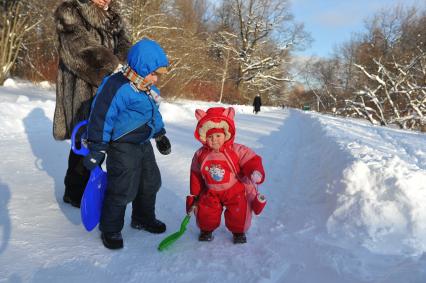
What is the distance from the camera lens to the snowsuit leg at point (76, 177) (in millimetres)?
2975

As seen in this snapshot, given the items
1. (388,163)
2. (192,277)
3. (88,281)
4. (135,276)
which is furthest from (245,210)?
(388,163)

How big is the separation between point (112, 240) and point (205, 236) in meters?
0.67

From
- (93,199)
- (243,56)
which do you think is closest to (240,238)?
(93,199)

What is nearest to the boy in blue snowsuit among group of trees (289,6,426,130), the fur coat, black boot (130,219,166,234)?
black boot (130,219,166,234)

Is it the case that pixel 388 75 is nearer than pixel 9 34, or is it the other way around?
pixel 9 34

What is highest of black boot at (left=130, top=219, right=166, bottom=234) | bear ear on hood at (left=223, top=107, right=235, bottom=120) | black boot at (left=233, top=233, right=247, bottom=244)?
bear ear on hood at (left=223, top=107, right=235, bottom=120)

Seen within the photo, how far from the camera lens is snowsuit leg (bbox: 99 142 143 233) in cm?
239

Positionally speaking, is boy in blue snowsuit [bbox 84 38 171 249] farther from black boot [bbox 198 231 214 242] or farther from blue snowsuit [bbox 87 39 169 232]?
black boot [bbox 198 231 214 242]

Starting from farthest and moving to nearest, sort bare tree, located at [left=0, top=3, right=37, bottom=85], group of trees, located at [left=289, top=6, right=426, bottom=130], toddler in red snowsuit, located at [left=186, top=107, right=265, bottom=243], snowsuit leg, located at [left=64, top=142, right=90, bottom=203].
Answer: group of trees, located at [left=289, top=6, right=426, bottom=130] < bare tree, located at [left=0, top=3, right=37, bottom=85] < snowsuit leg, located at [left=64, top=142, right=90, bottom=203] < toddler in red snowsuit, located at [left=186, top=107, right=265, bottom=243]

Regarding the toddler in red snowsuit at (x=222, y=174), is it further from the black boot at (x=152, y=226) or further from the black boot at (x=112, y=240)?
the black boot at (x=112, y=240)

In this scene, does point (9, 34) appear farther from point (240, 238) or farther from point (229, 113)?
point (240, 238)

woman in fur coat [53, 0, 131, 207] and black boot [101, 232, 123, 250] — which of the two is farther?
woman in fur coat [53, 0, 131, 207]

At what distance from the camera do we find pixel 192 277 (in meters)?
2.10

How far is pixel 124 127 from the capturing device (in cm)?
234
